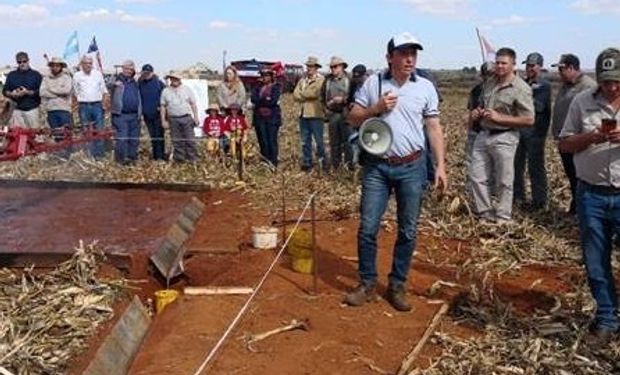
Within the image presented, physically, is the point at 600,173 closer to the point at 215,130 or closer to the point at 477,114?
the point at 477,114

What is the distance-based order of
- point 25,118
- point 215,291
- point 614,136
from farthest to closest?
point 25,118 → point 215,291 → point 614,136

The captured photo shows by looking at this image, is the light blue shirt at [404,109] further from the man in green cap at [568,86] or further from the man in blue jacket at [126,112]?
the man in blue jacket at [126,112]

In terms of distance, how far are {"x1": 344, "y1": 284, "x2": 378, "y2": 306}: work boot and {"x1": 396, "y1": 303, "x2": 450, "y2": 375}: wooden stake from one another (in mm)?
565

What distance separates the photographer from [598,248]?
495 cm

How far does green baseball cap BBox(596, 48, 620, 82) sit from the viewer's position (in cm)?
459

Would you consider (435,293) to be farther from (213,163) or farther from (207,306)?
(213,163)

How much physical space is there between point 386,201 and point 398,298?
0.76 m

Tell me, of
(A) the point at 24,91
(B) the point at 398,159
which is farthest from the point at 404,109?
(A) the point at 24,91

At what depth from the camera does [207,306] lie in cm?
587

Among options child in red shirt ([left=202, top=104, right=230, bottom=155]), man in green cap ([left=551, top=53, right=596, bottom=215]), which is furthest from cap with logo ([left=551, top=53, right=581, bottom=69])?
child in red shirt ([left=202, top=104, right=230, bottom=155])

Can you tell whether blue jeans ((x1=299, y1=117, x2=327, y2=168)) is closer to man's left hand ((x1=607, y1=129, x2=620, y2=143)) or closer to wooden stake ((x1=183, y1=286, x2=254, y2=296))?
wooden stake ((x1=183, y1=286, x2=254, y2=296))

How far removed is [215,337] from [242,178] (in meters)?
6.51

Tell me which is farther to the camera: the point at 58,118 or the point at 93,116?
the point at 93,116

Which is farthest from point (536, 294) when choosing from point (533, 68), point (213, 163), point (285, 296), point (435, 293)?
point (213, 163)
